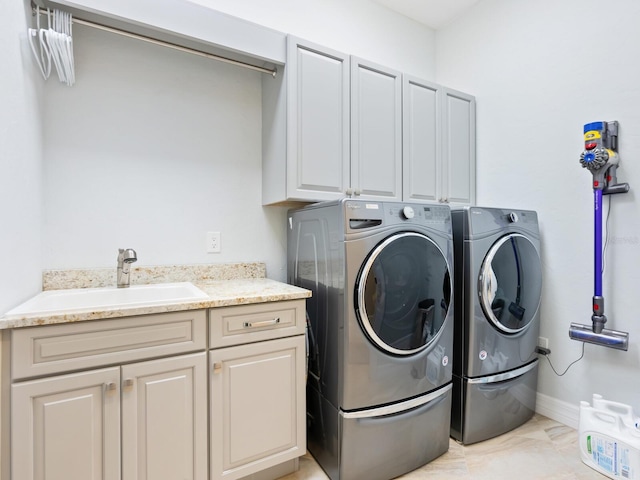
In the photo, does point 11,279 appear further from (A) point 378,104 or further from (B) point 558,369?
(B) point 558,369

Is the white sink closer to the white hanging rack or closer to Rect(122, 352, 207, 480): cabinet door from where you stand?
Rect(122, 352, 207, 480): cabinet door

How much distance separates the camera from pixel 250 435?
1.43 meters

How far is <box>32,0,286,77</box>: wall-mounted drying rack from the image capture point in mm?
1470

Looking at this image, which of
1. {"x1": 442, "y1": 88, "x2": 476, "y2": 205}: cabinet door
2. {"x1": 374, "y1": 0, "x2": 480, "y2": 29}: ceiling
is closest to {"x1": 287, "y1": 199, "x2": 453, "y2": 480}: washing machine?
{"x1": 442, "y1": 88, "x2": 476, "y2": 205}: cabinet door

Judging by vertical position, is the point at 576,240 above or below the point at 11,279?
above

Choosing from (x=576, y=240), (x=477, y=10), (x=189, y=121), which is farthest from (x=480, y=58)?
(x=189, y=121)

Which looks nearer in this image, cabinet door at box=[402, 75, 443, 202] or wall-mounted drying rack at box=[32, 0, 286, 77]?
wall-mounted drying rack at box=[32, 0, 286, 77]

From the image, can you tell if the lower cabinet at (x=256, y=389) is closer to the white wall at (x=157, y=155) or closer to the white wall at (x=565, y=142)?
the white wall at (x=157, y=155)

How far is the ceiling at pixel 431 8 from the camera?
8.45ft

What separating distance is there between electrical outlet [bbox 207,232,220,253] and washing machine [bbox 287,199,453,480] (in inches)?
24.1

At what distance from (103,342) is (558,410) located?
8.35 ft

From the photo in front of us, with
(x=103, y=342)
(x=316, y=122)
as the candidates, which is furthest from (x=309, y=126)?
(x=103, y=342)

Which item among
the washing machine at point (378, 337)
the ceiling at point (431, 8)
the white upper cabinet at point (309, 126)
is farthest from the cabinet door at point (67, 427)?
the ceiling at point (431, 8)

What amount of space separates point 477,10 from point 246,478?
3419mm
